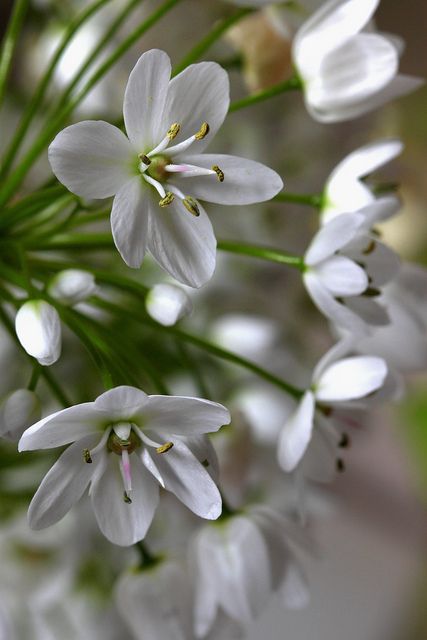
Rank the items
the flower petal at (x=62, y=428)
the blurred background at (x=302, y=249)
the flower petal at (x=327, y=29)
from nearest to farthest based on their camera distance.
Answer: the flower petal at (x=62, y=428)
the flower petal at (x=327, y=29)
the blurred background at (x=302, y=249)

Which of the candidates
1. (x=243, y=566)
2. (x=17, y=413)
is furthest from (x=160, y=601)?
(x=17, y=413)

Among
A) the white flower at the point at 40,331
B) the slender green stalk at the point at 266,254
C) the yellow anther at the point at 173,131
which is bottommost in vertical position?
the slender green stalk at the point at 266,254

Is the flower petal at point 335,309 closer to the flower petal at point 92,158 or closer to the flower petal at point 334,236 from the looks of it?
the flower petal at point 334,236

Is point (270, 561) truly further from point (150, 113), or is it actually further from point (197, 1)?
point (197, 1)

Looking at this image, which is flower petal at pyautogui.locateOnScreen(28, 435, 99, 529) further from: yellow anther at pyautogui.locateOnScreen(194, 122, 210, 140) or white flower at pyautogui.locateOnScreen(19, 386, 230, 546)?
yellow anther at pyautogui.locateOnScreen(194, 122, 210, 140)

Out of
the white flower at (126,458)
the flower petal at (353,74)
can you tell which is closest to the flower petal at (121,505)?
the white flower at (126,458)

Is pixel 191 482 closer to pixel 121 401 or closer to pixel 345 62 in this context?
pixel 121 401

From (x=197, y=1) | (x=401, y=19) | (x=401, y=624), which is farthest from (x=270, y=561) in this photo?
(x=401, y=19)

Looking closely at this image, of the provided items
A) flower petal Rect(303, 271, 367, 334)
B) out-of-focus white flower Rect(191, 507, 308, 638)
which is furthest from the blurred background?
flower petal Rect(303, 271, 367, 334)

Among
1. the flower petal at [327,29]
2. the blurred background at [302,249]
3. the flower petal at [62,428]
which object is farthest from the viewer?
the blurred background at [302,249]
